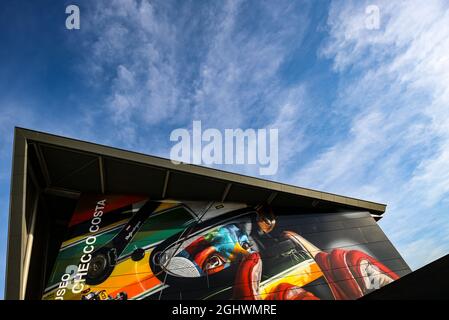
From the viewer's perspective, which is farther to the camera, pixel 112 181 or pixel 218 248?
pixel 112 181

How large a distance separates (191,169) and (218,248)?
4326mm

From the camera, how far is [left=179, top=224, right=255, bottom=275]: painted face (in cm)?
1520

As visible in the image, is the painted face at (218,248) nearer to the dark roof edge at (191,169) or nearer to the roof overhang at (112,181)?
the roof overhang at (112,181)

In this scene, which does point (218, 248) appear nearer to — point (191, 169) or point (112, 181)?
point (191, 169)

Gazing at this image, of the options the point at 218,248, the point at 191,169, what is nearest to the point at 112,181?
the point at 191,169

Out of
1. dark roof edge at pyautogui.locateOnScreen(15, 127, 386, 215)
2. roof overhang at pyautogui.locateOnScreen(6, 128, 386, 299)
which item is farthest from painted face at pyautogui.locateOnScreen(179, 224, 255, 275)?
dark roof edge at pyautogui.locateOnScreen(15, 127, 386, 215)

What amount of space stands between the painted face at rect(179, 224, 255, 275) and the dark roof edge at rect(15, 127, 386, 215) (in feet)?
9.09

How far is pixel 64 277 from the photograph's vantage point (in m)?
14.1

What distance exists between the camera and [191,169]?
1702 cm

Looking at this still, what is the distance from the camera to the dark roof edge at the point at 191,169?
15.0 metres


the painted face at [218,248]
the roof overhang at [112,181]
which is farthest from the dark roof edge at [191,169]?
the painted face at [218,248]

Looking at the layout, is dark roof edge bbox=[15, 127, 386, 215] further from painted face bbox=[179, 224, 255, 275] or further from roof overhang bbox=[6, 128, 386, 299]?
painted face bbox=[179, 224, 255, 275]

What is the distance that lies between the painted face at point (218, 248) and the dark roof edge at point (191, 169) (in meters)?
2.77
